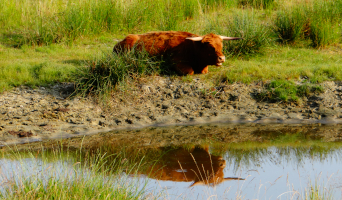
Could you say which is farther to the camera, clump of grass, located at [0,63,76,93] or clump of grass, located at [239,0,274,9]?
clump of grass, located at [239,0,274,9]

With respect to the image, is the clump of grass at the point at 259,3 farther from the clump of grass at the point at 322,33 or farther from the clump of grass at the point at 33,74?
the clump of grass at the point at 33,74

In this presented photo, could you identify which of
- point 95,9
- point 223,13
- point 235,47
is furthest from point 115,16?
point 235,47

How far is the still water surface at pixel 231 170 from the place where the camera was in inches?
171

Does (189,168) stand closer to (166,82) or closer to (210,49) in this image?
(166,82)

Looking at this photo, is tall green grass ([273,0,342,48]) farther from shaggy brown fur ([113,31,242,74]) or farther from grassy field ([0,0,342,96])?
shaggy brown fur ([113,31,242,74])

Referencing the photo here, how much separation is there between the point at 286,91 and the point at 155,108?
2.53m

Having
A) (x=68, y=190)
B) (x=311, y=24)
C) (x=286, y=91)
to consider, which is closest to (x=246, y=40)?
(x=311, y=24)

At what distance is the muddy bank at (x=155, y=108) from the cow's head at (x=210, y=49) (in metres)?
0.51

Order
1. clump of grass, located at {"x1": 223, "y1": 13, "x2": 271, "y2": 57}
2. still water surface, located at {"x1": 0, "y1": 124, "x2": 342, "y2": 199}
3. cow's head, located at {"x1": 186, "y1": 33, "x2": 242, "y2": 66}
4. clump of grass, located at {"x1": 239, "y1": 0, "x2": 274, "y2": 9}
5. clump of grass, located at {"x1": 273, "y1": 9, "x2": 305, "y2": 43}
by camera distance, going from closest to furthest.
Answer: still water surface, located at {"x1": 0, "y1": 124, "x2": 342, "y2": 199}
cow's head, located at {"x1": 186, "y1": 33, "x2": 242, "y2": 66}
clump of grass, located at {"x1": 223, "y1": 13, "x2": 271, "y2": 57}
clump of grass, located at {"x1": 273, "y1": 9, "x2": 305, "y2": 43}
clump of grass, located at {"x1": 239, "y1": 0, "x2": 274, "y2": 9}

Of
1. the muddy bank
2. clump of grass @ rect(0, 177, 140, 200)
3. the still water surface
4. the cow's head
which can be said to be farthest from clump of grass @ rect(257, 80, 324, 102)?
clump of grass @ rect(0, 177, 140, 200)

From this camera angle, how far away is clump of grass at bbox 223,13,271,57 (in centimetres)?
955

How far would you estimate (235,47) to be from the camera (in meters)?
9.54

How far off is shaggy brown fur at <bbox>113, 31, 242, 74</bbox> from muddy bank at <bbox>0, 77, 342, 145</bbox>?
0.48 m

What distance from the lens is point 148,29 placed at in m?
12.0
